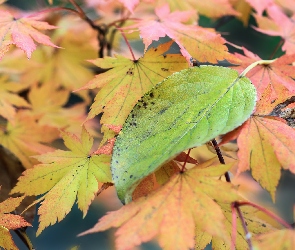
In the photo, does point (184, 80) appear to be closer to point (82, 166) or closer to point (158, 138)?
point (158, 138)

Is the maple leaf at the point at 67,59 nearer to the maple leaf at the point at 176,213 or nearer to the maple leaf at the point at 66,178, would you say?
the maple leaf at the point at 66,178

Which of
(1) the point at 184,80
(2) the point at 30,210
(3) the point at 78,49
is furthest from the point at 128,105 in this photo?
(3) the point at 78,49

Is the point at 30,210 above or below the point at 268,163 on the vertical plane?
below

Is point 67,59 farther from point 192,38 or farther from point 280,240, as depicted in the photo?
point 280,240

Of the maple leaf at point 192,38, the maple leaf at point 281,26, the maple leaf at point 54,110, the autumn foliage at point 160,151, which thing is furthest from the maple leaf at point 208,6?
the maple leaf at point 54,110

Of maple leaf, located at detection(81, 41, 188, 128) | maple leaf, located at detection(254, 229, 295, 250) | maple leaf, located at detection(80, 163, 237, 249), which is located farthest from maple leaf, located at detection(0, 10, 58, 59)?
maple leaf, located at detection(254, 229, 295, 250)

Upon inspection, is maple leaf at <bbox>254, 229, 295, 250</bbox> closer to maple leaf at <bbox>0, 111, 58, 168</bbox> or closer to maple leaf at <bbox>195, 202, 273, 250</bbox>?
maple leaf at <bbox>195, 202, 273, 250</bbox>
